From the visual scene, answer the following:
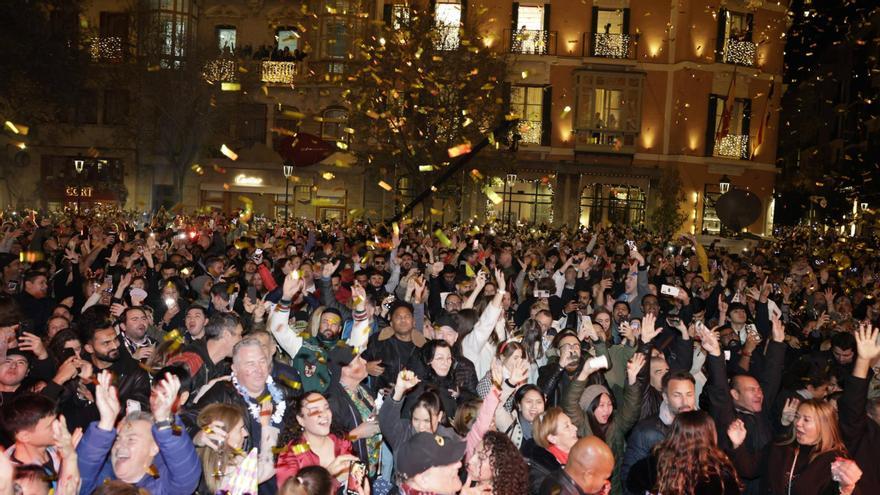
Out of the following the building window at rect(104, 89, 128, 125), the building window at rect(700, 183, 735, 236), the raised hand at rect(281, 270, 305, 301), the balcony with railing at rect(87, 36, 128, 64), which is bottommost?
the raised hand at rect(281, 270, 305, 301)

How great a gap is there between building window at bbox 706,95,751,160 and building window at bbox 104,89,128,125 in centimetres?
2260

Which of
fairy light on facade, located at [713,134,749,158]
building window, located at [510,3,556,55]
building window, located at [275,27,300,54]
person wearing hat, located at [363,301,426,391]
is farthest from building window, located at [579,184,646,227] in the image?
person wearing hat, located at [363,301,426,391]

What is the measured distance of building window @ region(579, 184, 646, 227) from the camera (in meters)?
34.4

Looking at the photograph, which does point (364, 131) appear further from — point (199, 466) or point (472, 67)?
point (199, 466)

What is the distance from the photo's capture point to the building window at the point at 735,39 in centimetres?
3375

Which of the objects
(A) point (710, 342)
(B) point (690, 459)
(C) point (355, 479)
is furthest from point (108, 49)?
(B) point (690, 459)

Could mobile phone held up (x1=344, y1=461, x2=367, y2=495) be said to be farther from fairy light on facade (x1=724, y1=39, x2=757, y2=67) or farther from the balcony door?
fairy light on facade (x1=724, y1=39, x2=757, y2=67)

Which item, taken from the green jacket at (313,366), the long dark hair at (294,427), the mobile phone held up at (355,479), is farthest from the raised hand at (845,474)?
the green jacket at (313,366)

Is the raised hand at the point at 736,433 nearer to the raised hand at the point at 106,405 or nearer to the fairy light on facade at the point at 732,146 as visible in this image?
the raised hand at the point at 106,405

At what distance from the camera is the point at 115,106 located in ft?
120

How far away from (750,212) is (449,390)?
1103 cm

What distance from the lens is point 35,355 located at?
21.2 ft

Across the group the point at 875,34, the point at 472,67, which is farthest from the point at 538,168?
the point at 875,34

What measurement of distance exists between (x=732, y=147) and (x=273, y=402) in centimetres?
3167
